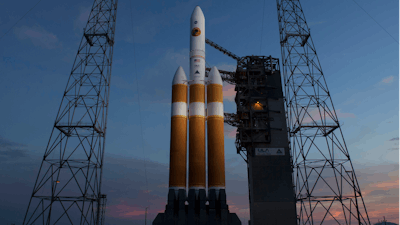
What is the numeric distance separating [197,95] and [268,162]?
1318 centimetres

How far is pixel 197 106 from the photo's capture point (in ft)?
134

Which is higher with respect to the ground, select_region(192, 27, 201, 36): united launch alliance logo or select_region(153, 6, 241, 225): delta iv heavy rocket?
select_region(192, 27, 201, 36): united launch alliance logo

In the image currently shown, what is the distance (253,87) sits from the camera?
47500mm

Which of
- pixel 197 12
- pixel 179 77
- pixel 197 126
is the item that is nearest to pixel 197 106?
pixel 197 126

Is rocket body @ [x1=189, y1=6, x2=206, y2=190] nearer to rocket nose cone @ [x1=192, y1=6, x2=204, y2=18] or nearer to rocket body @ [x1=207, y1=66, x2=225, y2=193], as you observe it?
rocket nose cone @ [x1=192, y1=6, x2=204, y2=18]

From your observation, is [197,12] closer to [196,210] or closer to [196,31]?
[196,31]

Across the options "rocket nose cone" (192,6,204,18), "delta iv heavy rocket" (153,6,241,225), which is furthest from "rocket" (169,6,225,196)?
"rocket nose cone" (192,6,204,18)

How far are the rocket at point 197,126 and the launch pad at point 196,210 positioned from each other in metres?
0.79

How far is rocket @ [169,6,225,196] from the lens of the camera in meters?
38.0

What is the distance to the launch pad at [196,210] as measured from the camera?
119 ft

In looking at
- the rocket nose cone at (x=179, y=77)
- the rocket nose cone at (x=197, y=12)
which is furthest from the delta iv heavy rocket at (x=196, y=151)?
the rocket nose cone at (x=197, y=12)

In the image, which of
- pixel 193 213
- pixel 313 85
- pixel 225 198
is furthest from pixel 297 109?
pixel 193 213

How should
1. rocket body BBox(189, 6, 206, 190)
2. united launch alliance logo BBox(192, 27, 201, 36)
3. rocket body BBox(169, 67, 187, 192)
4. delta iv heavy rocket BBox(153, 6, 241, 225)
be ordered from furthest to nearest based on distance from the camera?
united launch alliance logo BBox(192, 27, 201, 36)
rocket body BBox(189, 6, 206, 190)
rocket body BBox(169, 67, 187, 192)
delta iv heavy rocket BBox(153, 6, 241, 225)

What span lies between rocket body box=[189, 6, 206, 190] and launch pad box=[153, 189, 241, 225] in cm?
142
